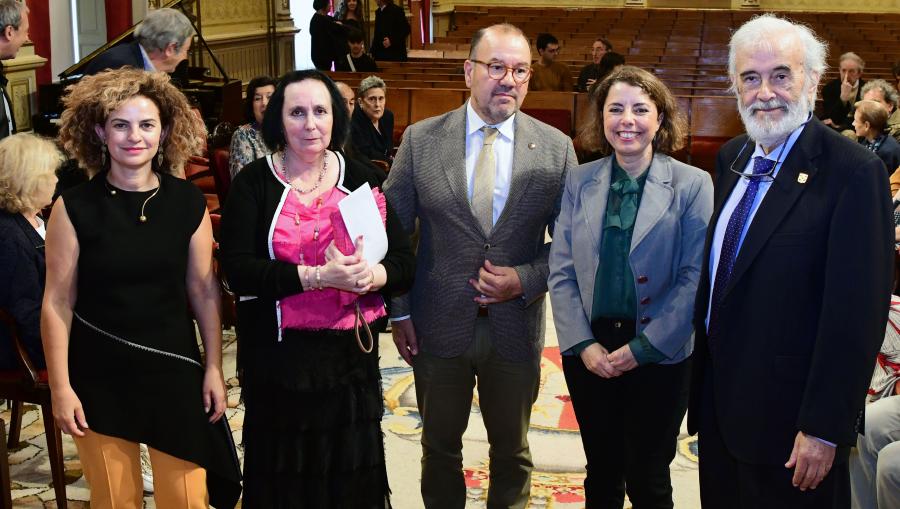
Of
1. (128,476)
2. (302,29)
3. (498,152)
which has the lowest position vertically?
(128,476)

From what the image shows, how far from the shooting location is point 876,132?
250 inches

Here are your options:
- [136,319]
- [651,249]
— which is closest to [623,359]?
[651,249]

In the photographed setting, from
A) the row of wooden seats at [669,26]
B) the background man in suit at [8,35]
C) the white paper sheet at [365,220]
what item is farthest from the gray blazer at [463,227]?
the row of wooden seats at [669,26]

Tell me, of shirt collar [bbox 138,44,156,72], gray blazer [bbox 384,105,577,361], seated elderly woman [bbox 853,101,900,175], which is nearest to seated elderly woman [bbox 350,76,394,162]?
shirt collar [bbox 138,44,156,72]

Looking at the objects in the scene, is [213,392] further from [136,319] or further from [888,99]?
[888,99]

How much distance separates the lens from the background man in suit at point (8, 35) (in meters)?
4.62

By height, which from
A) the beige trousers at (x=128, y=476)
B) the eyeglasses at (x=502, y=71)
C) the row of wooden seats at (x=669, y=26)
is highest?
the row of wooden seats at (x=669, y=26)

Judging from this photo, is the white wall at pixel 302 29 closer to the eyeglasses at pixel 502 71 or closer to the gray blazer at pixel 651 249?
the eyeglasses at pixel 502 71

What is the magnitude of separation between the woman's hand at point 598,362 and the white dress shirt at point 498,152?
0.45 metres

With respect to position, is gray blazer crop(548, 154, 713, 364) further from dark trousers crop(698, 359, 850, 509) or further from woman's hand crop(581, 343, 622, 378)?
dark trousers crop(698, 359, 850, 509)

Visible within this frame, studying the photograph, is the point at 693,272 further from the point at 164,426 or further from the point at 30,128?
the point at 30,128

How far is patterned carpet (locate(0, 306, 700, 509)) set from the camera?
3.54m

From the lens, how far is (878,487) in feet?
9.02

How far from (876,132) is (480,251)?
447 cm
